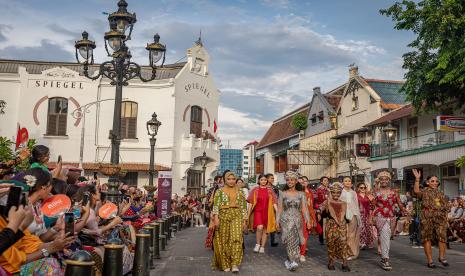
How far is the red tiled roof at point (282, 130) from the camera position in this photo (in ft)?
155

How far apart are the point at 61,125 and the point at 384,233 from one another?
2681cm

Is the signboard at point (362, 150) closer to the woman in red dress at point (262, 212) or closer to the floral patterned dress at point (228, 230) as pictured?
the woman in red dress at point (262, 212)

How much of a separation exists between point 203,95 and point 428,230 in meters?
26.2

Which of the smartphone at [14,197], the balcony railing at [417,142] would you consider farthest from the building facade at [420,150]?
the smartphone at [14,197]

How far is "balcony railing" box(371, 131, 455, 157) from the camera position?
86.4 feet

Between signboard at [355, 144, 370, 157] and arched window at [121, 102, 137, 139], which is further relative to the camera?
arched window at [121, 102, 137, 139]

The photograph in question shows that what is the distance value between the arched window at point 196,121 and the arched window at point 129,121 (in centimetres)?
394

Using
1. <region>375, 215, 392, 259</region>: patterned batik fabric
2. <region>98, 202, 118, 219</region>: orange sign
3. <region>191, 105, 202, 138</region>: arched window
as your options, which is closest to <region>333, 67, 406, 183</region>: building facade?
<region>191, 105, 202, 138</region>: arched window

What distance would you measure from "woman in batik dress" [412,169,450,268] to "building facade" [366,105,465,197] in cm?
1382

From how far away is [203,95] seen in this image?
116 ft

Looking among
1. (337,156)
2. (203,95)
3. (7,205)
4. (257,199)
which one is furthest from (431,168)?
(7,205)

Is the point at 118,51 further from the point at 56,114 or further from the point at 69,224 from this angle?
the point at 56,114

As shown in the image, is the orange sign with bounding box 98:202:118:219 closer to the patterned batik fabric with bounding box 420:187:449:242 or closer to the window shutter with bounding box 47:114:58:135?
the patterned batik fabric with bounding box 420:187:449:242

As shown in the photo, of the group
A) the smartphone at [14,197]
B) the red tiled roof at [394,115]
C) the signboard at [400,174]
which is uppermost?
the red tiled roof at [394,115]
